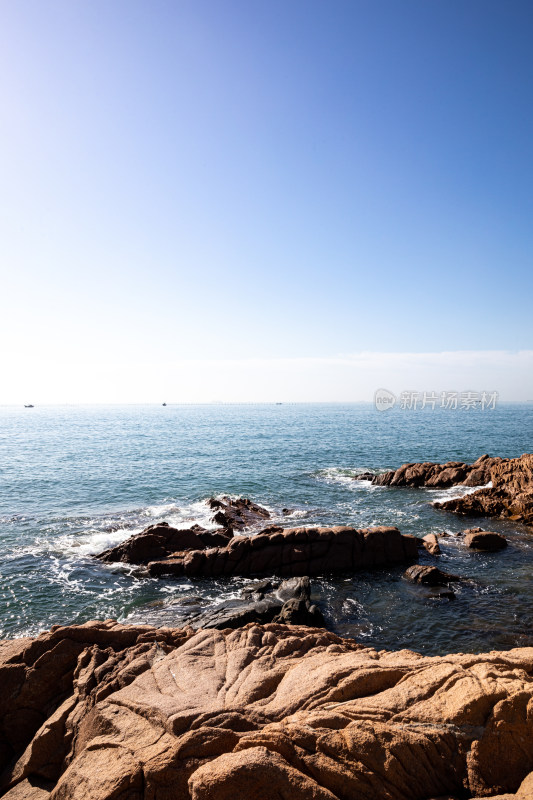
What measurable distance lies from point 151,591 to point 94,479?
2969 centimetres

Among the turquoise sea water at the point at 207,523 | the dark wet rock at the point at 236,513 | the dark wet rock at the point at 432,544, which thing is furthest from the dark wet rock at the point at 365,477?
the dark wet rock at the point at 432,544

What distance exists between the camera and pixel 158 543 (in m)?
25.5

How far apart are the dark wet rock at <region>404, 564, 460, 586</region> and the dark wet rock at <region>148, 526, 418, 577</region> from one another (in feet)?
8.22

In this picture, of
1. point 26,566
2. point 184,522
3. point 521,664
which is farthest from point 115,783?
point 184,522

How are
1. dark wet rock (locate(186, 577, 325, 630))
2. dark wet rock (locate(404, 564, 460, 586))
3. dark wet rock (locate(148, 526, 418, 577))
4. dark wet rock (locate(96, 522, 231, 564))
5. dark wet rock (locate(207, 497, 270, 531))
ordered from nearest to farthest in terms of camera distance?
dark wet rock (locate(186, 577, 325, 630))
dark wet rock (locate(404, 564, 460, 586))
dark wet rock (locate(148, 526, 418, 577))
dark wet rock (locate(96, 522, 231, 564))
dark wet rock (locate(207, 497, 270, 531))

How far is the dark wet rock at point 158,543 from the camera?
981 inches

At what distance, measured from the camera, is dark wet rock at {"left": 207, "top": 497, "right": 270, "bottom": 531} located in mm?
31234

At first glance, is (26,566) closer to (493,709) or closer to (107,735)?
(107,735)

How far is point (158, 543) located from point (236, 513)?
908 cm

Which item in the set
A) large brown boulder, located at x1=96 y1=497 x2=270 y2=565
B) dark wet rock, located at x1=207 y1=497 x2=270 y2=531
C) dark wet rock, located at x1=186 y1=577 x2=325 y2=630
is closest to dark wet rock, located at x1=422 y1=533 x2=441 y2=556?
dark wet rock, located at x1=186 y1=577 x2=325 y2=630

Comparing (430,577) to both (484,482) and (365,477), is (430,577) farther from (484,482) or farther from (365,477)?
(365,477)

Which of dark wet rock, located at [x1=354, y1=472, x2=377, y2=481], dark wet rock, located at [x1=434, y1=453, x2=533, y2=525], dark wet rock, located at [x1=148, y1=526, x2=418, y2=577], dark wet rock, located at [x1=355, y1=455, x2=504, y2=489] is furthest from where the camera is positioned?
dark wet rock, located at [x1=354, y1=472, x2=377, y2=481]

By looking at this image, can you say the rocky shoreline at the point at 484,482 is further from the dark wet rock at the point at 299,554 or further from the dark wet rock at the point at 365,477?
the dark wet rock at the point at 299,554

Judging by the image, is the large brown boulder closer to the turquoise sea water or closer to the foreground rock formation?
the turquoise sea water
